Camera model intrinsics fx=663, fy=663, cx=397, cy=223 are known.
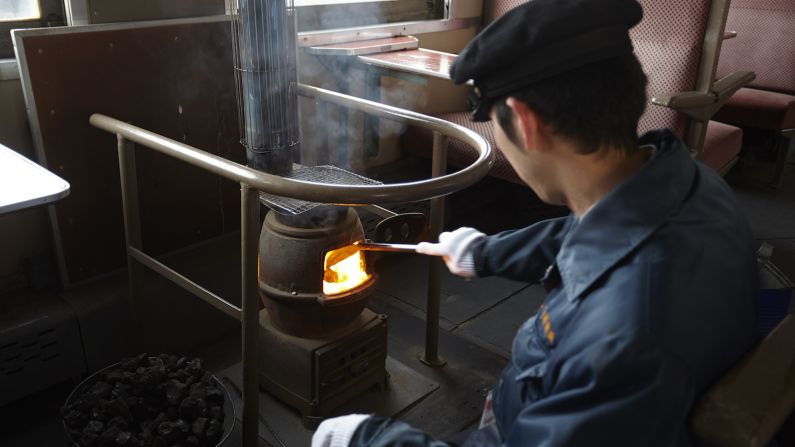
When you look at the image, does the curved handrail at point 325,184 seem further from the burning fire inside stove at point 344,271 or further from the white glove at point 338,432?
the white glove at point 338,432

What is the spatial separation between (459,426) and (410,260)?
4.79ft

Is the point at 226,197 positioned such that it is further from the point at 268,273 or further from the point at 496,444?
the point at 496,444

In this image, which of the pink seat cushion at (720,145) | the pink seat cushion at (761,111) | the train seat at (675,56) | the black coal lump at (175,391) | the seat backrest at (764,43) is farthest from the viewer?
the seat backrest at (764,43)

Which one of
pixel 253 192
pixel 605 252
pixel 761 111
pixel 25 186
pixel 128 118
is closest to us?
pixel 605 252

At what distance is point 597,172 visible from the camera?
3.98ft

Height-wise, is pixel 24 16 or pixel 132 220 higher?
pixel 24 16

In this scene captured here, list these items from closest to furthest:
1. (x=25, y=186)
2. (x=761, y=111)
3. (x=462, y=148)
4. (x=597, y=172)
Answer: (x=597, y=172) → (x=25, y=186) → (x=462, y=148) → (x=761, y=111)

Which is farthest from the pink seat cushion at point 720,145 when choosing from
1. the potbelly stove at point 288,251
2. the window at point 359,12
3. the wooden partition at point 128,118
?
the wooden partition at point 128,118

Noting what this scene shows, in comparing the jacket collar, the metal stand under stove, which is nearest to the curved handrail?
the metal stand under stove

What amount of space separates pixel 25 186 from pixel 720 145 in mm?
3479

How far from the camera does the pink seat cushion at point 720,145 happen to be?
3656 mm

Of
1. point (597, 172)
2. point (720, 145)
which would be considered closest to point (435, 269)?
point (597, 172)

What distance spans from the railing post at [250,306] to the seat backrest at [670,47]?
7.35 feet

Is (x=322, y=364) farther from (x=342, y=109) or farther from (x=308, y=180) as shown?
(x=342, y=109)
